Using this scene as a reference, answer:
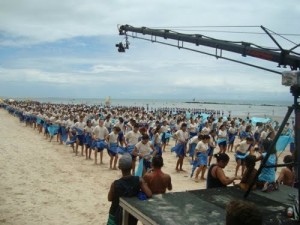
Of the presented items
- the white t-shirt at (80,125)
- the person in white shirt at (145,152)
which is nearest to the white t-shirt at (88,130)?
the white t-shirt at (80,125)

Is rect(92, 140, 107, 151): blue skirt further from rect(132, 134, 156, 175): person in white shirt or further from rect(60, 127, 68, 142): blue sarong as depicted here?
rect(60, 127, 68, 142): blue sarong

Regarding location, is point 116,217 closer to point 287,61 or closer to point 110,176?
point 287,61

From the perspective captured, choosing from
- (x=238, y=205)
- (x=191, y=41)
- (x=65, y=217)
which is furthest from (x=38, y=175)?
(x=238, y=205)

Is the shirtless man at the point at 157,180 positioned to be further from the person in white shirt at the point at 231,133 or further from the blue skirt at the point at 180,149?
the person in white shirt at the point at 231,133

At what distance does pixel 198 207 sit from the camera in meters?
4.30

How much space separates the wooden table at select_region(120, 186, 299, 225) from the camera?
3896 millimetres

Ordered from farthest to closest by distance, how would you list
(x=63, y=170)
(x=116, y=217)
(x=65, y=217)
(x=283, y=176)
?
(x=63, y=170) < (x=65, y=217) < (x=283, y=176) < (x=116, y=217)

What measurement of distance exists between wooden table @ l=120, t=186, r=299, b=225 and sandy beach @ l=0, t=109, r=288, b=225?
3.05 m

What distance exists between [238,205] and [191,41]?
7.73 meters

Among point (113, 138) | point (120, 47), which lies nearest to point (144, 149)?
point (113, 138)

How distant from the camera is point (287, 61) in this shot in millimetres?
5664

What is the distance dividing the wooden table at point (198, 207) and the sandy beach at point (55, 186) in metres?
3.05

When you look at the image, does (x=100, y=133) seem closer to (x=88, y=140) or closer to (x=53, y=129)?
(x=88, y=140)

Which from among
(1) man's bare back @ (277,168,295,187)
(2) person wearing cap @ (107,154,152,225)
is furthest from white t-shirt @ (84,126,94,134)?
(2) person wearing cap @ (107,154,152,225)
